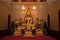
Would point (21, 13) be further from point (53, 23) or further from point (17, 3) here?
point (53, 23)

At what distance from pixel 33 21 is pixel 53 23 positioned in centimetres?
117

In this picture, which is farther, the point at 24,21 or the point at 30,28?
the point at 24,21

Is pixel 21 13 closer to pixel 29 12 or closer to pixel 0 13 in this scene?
pixel 29 12

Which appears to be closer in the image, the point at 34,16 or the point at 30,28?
the point at 30,28

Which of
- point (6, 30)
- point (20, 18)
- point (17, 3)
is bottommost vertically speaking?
point (6, 30)

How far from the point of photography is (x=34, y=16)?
974 centimetres

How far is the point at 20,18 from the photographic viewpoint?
950cm

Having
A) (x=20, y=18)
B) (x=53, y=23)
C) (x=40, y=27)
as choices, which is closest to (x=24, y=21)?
(x=20, y=18)

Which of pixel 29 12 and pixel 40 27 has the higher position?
pixel 29 12

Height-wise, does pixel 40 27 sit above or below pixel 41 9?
below

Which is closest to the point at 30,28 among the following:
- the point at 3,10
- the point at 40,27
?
the point at 40,27

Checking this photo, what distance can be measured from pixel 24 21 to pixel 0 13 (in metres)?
1.45

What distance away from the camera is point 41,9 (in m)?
9.74

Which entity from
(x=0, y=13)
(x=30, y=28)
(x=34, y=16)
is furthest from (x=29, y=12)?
(x=0, y=13)
